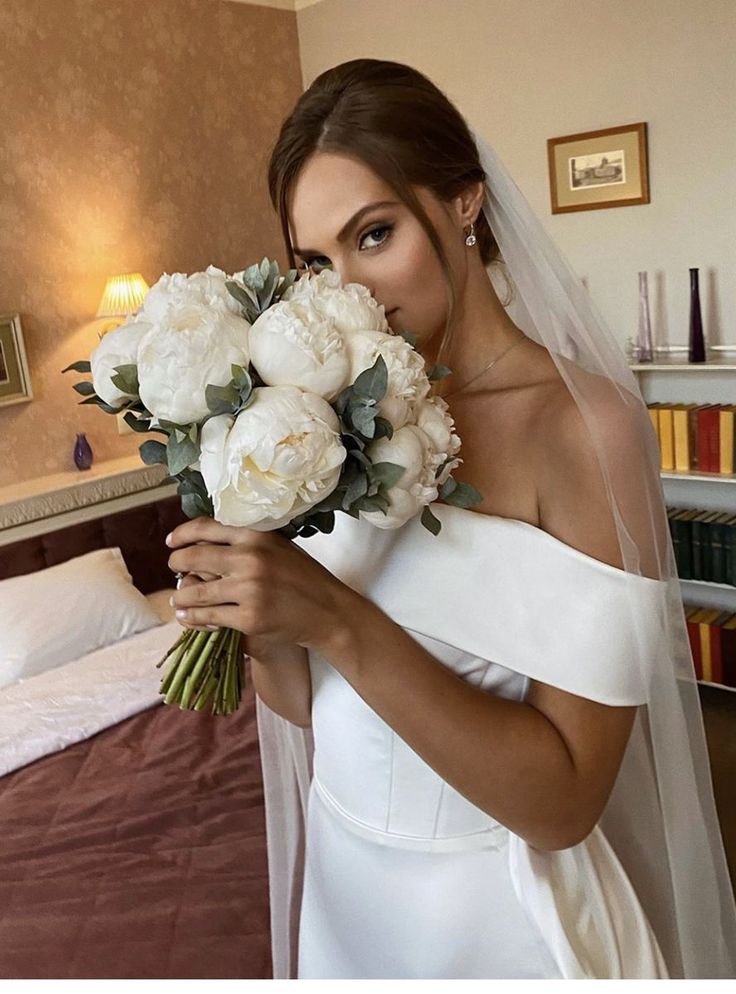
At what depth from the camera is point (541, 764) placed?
1.03 m

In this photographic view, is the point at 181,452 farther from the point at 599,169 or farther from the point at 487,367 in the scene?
the point at 599,169

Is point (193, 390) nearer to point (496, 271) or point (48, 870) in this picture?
point (496, 271)

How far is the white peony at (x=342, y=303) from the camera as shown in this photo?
0.91m

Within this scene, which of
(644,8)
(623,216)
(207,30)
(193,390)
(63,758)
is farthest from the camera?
(207,30)

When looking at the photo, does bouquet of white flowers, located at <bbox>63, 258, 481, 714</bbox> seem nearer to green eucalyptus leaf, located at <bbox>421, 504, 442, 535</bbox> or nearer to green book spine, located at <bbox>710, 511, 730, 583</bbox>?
green eucalyptus leaf, located at <bbox>421, 504, 442, 535</bbox>

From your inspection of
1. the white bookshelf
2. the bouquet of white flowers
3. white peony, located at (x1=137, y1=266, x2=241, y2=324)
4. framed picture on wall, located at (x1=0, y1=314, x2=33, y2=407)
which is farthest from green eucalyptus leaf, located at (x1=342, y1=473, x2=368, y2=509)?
framed picture on wall, located at (x1=0, y1=314, x2=33, y2=407)

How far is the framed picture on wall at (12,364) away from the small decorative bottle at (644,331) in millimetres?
2432

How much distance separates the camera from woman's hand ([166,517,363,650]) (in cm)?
92

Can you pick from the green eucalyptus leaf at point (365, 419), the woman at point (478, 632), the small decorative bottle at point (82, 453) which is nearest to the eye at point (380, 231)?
the woman at point (478, 632)

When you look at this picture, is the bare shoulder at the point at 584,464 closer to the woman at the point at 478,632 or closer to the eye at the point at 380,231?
the woman at the point at 478,632

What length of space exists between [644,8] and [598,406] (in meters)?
3.15

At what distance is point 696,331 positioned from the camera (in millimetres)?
3609

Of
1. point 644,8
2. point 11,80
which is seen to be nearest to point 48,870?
point 11,80

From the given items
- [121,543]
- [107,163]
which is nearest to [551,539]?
[121,543]
